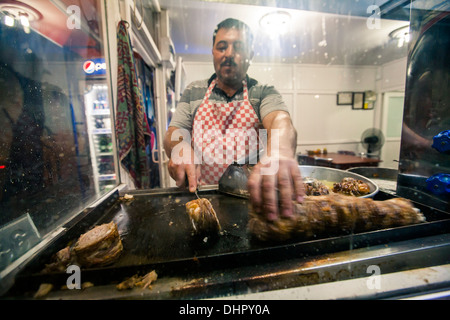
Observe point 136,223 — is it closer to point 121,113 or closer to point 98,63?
point 121,113

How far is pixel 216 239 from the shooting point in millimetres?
753

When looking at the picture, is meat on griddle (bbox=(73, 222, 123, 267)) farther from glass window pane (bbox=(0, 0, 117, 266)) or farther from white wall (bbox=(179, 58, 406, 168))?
white wall (bbox=(179, 58, 406, 168))

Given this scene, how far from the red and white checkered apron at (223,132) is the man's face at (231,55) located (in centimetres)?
21

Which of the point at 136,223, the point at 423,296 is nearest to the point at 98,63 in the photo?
the point at 136,223

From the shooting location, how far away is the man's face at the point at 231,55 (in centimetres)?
185

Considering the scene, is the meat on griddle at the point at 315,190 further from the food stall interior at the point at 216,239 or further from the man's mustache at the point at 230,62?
the man's mustache at the point at 230,62

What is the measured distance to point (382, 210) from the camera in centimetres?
81

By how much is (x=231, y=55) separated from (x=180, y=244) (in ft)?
6.13

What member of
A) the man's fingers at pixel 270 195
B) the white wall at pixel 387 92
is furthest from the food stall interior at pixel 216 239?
the white wall at pixel 387 92

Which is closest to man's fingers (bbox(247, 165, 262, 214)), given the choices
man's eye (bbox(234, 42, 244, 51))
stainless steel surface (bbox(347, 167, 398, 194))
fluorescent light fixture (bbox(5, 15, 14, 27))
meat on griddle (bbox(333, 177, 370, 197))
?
meat on griddle (bbox(333, 177, 370, 197))

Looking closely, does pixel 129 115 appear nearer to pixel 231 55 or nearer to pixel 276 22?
pixel 231 55

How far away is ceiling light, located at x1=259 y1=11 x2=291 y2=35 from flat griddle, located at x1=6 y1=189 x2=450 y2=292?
389cm

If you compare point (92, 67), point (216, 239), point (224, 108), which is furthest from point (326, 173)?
point (92, 67)

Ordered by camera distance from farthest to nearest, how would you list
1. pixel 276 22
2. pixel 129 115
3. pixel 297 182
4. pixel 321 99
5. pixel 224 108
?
1. pixel 321 99
2. pixel 276 22
3. pixel 224 108
4. pixel 129 115
5. pixel 297 182
